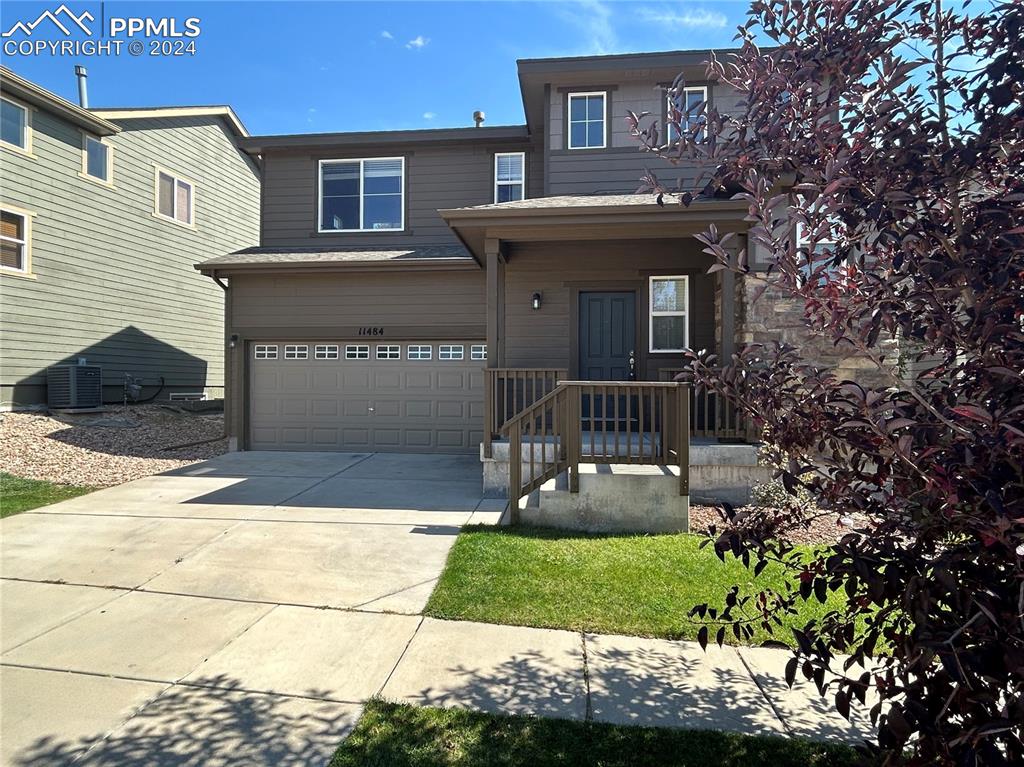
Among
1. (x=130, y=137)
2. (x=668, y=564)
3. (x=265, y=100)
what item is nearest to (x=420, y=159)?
(x=265, y=100)

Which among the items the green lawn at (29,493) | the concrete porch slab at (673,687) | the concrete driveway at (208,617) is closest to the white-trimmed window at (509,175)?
the concrete driveway at (208,617)

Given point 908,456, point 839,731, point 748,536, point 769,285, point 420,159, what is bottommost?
point 839,731

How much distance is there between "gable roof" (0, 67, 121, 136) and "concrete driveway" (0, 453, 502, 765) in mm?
8975

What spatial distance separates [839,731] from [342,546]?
382cm

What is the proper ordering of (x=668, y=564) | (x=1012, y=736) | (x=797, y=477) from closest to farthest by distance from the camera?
(x=1012, y=736) → (x=797, y=477) → (x=668, y=564)

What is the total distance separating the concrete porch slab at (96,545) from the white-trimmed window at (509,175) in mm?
7771

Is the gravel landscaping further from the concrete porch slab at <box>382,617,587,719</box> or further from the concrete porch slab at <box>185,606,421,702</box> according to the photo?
the concrete porch slab at <box>382,617,587,719</box>

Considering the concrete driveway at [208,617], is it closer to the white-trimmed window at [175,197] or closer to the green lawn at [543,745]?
the green lawn at [543,745]

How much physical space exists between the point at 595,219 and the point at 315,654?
5.81 meters

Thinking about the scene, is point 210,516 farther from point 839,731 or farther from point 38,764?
point 839,731

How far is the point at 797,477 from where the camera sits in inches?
65.8

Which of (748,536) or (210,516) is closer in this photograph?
(748,536)

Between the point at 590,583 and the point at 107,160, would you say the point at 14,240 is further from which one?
the point at 590,583

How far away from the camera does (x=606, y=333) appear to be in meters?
8.81
